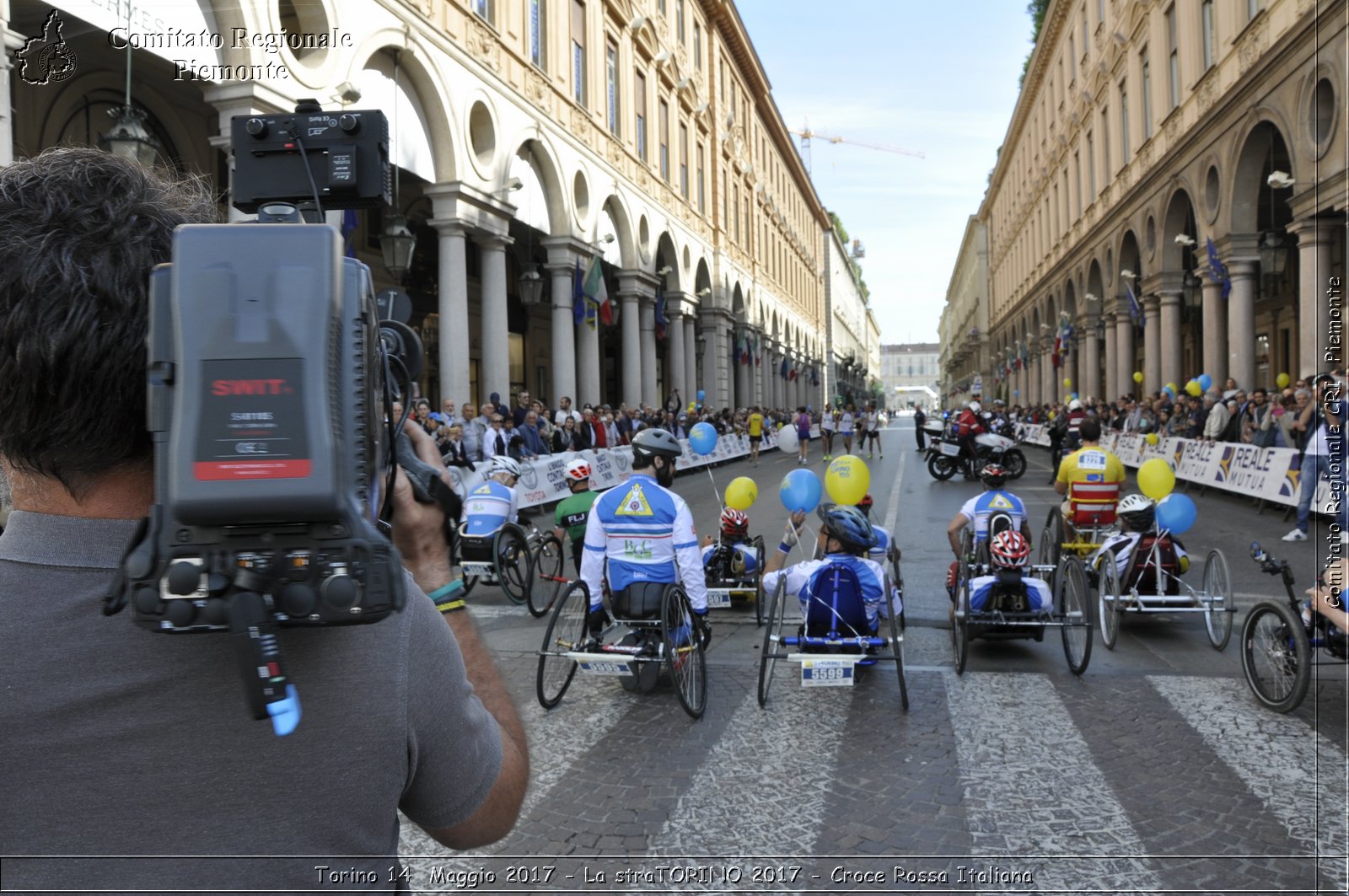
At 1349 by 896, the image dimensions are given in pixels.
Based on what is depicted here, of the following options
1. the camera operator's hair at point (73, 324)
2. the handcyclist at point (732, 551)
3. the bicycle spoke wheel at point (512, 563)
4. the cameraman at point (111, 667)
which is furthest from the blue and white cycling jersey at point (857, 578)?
the camera operator's hair at point (73, 324)

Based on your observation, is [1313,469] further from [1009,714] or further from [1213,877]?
[1213,877]

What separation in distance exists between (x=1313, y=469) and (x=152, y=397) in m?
14.3

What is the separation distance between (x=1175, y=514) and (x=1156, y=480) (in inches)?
26.9

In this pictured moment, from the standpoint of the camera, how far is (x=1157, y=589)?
7.51 m

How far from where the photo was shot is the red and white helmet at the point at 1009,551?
6.79m

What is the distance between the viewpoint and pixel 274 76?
42.9ft

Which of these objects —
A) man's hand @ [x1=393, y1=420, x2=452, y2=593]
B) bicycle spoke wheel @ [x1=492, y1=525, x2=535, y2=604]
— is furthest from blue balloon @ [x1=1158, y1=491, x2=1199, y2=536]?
man's hand @ [x1=393, y1=420, x2=452, y2=593]

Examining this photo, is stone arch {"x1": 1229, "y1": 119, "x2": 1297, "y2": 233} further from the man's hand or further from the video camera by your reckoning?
the video camera

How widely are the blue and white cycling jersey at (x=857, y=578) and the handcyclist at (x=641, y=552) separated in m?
0.61

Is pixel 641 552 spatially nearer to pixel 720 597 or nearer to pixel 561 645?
pixel 561 645

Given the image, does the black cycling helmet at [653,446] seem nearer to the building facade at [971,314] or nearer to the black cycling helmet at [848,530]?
the black cycling helmet at [848,530]

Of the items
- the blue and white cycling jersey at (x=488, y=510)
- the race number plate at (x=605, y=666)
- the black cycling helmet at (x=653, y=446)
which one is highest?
the black cycling helmet at (x=653, y=446)

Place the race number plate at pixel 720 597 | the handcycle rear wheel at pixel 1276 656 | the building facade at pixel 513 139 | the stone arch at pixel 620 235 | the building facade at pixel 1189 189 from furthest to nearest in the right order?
1. the stone arch at pixel 620 235
2. the building facade at pixel 1189 189
3. the building facade at pixel 513 139
4. the race number plate at pixel 720 597
5. the handcycle rear wheel at pixel 1276 656

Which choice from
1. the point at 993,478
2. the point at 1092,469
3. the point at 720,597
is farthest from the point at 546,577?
the point at 1092,469
